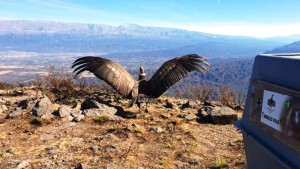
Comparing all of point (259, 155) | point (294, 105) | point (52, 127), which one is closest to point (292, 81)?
point (294, 105)

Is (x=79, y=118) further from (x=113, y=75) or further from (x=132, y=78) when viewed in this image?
(x=132, y=78)

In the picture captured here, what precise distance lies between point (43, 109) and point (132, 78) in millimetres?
3119

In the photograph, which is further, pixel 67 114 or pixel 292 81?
pixel 67 114

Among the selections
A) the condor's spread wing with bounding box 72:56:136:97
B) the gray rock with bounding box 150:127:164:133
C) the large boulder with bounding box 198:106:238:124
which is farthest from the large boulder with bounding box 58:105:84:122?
the large boulder with bounding box 198:106:238:124

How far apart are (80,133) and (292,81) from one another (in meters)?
6.48

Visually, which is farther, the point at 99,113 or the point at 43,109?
the point at 99,113

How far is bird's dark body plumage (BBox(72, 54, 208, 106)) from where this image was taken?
1207 centimetres

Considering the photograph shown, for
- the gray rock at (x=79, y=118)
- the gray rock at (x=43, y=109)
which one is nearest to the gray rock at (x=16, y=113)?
the gray rock at (x=43, y=109)

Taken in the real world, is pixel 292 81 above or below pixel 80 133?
above

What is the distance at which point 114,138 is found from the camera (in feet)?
28.8

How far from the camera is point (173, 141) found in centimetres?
862

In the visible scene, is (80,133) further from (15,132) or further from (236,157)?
(236,157)

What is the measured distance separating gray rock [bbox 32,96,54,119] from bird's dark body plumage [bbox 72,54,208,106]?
1857 millimetres

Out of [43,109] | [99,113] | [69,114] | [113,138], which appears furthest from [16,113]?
[113,138]
